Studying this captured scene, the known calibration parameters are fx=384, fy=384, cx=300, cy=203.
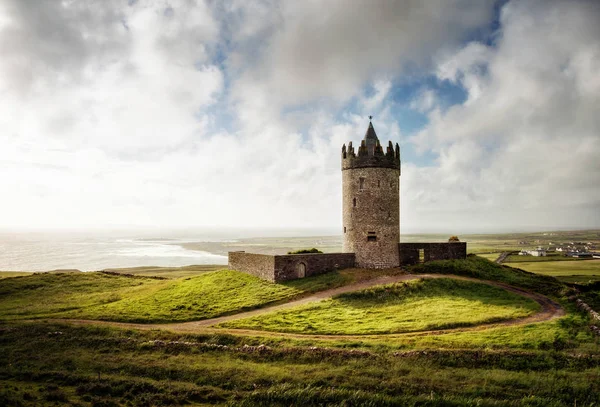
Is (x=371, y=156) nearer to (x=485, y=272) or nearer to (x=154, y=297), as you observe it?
(x=485, y=272)

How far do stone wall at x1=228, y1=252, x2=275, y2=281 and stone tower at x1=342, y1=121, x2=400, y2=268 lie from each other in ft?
24.9

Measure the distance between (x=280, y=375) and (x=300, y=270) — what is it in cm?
1571

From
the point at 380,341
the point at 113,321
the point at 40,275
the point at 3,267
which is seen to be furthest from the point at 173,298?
the point at 3,267

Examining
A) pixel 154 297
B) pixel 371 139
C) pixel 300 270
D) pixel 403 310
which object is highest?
pixel 371 139

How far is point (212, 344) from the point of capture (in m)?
19.4

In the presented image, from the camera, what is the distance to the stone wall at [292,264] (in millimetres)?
30141

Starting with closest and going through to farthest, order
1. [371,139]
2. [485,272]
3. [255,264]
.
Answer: [485,272] < [255,264] < [371,139]

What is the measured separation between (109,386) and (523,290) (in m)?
27.6

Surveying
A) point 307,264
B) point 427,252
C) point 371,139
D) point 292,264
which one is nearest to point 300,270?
point 307,264

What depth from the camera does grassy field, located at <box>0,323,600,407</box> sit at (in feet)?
44.1

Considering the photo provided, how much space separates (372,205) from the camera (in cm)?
3331

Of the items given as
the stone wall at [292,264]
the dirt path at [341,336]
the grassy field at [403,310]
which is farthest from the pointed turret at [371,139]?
the grassy field at [403,310]

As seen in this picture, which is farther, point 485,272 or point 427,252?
point 427,252

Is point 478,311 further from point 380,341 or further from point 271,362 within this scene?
point 271,362
